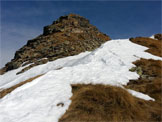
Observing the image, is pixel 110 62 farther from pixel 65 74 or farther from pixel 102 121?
pixel 102 121

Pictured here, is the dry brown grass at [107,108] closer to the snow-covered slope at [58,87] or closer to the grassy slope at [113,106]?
the grassy slope at [113,106]

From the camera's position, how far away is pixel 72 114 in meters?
5.03

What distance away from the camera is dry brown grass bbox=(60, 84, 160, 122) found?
4.70 m

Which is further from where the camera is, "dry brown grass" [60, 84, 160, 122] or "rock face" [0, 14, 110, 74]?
"rock face" [0, 14, 110, 74]

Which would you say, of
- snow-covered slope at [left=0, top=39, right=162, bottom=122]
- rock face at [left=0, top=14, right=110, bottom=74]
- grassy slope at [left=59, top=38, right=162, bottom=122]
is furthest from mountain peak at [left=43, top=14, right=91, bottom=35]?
grassy slope at [left=59, top=38, right=162, bottom=122]

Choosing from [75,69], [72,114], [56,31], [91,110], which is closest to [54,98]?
[72,114]

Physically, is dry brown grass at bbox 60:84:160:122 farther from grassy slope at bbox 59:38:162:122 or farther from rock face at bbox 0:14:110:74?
rock face at bbox 0:14:110:74

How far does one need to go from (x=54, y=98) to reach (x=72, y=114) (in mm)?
1634

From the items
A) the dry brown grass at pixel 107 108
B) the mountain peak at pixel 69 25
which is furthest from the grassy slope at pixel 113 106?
the mountain peak at pixel 69 25

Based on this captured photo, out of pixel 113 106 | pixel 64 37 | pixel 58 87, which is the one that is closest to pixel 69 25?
pixel 64 37

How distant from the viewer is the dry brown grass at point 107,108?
470 centimetres

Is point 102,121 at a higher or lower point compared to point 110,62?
lower

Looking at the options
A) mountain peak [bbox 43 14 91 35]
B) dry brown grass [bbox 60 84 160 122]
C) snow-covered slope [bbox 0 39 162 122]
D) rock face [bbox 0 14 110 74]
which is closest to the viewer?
dry brown grass [bbox 60 84 160 122]

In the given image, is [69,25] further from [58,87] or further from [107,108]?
[107,108]
